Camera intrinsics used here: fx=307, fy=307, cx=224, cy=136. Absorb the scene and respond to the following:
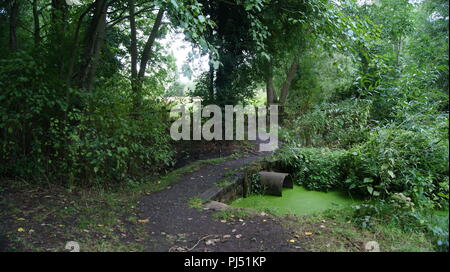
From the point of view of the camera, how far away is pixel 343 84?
1446cm

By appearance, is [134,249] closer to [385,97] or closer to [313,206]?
[313,206]

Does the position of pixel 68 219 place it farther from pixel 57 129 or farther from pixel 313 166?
pixel 313 166

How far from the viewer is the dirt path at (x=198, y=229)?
3.11 m

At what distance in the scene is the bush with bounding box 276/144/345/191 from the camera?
5.66 m

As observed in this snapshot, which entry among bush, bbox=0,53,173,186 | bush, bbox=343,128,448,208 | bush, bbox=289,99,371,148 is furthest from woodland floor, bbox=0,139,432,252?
bush, bbox=289,99,371,148

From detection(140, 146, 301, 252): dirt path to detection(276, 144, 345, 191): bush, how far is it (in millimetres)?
2223

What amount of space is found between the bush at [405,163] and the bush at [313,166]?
26.4 inches

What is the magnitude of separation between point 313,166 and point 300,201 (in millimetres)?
1064

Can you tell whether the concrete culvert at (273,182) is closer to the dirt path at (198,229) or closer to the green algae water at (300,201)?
the green algae water at (300,201)

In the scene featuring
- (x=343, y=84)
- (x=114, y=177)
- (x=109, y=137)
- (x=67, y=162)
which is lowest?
(x=114, y=177)

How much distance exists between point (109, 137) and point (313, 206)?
3.36 metres

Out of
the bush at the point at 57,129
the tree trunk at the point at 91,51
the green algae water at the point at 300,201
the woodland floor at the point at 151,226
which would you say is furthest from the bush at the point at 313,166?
the tree trunk at the point at 91,51

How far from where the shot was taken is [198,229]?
3.55 m
